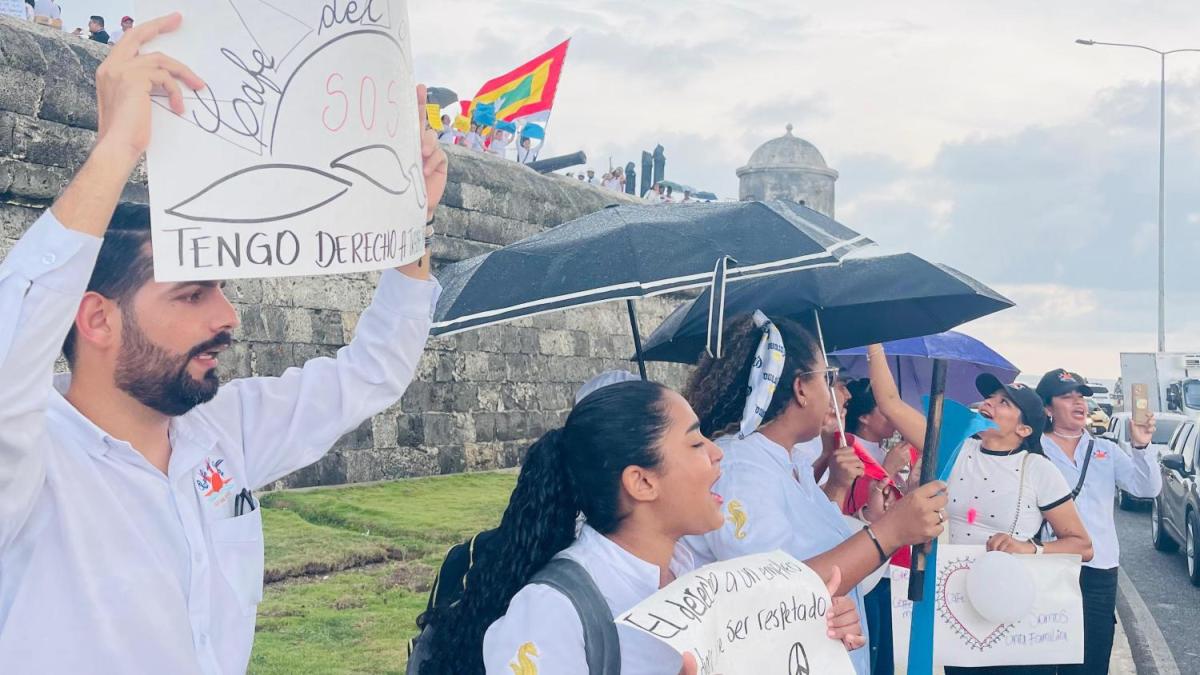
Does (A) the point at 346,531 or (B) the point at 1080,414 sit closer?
(B) the point at 1080,414

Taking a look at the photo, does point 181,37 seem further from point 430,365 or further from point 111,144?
point 430,365

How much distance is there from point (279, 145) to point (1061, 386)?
5.01 meters

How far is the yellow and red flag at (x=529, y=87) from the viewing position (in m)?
17.9

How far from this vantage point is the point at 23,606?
1904 millimetres

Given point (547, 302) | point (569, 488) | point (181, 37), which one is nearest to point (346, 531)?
point (547, 302)

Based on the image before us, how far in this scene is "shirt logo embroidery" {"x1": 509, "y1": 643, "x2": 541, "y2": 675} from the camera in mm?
2152

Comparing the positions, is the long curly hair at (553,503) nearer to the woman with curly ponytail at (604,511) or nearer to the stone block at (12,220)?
the woman with curly ponytail at (604,511)

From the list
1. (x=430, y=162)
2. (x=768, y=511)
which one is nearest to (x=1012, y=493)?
(x=768, y=511)

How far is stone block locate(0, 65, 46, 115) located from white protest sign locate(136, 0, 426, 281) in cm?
678

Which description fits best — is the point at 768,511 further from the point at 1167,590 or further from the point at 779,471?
the point at 1167,590

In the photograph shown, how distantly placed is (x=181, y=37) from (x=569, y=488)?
1153 mm

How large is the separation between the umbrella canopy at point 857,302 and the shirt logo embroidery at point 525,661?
186 centimetres

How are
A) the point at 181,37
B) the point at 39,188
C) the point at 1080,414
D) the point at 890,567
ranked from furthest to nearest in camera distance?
the point at 39,188 < the point at 1080,414 < the point at 890,567 < the point at 181,37

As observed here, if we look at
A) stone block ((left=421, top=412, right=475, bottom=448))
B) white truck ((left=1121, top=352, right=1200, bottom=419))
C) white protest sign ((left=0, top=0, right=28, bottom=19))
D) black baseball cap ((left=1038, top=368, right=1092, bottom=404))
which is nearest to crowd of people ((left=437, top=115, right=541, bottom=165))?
stone block ((left=421, top=412, right=475, bottom=448))
